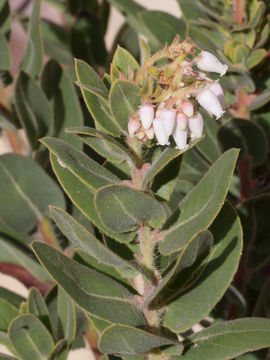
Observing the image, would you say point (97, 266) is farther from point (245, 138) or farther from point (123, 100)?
point (245, 138)

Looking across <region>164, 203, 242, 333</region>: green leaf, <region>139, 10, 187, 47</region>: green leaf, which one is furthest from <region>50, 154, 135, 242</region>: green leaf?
<region>139, 10, 187, 47</region>: green leaf

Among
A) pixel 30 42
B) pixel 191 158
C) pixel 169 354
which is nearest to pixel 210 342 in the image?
pixel 169 354

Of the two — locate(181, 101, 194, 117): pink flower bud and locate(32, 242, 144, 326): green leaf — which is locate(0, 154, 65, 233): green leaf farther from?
locate(181, 101, 194, 117): pink flower bud

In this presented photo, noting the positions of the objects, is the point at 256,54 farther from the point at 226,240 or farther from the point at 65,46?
the point at 65,46

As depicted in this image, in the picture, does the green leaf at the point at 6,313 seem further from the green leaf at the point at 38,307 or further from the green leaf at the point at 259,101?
the green leaf at the point at 259,101

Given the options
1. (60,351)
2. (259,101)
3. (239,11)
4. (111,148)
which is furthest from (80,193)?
(239,11)

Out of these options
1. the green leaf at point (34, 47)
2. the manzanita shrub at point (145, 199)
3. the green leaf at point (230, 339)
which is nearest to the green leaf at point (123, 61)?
the manzanita shrub at point (145, 199)
